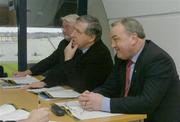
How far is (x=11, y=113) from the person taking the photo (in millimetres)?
2102

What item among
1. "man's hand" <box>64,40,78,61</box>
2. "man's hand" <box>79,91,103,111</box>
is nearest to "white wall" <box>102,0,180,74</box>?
"man's hand" <box>64,40,78,61</box>

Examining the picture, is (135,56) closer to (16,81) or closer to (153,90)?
(153,90)

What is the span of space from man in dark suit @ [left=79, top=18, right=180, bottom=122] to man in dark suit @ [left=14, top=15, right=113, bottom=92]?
0.42m

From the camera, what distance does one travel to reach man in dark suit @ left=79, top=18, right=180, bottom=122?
2160 mm

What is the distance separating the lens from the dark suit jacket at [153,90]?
215 cm

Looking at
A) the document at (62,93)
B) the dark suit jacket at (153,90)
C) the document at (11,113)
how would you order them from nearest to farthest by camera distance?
the document at (11,113), the dark suit jacket at (153,90), the document at (62,93)

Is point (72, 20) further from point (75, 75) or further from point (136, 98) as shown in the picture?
point (136, 98)

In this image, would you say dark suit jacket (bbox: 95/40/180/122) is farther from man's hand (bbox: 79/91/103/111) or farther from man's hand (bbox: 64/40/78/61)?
man's hand (bbox: 64/40/78/61)

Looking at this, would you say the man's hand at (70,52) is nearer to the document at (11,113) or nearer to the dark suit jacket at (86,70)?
the dark suit jacket at (86,70)

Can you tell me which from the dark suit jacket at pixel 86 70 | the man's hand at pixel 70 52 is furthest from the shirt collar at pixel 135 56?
the man's hand at pixel 70 52

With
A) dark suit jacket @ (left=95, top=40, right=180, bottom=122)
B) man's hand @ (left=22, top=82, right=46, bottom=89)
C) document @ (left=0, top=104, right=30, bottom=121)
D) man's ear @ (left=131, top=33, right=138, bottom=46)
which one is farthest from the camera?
man's hand @ (left=22, top=82, right=46, bottom=89)

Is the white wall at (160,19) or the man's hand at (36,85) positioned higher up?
the white wall at (160,19)

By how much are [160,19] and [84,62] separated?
2.89 ft

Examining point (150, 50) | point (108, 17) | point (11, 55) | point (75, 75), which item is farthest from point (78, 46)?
point (11, 55)
